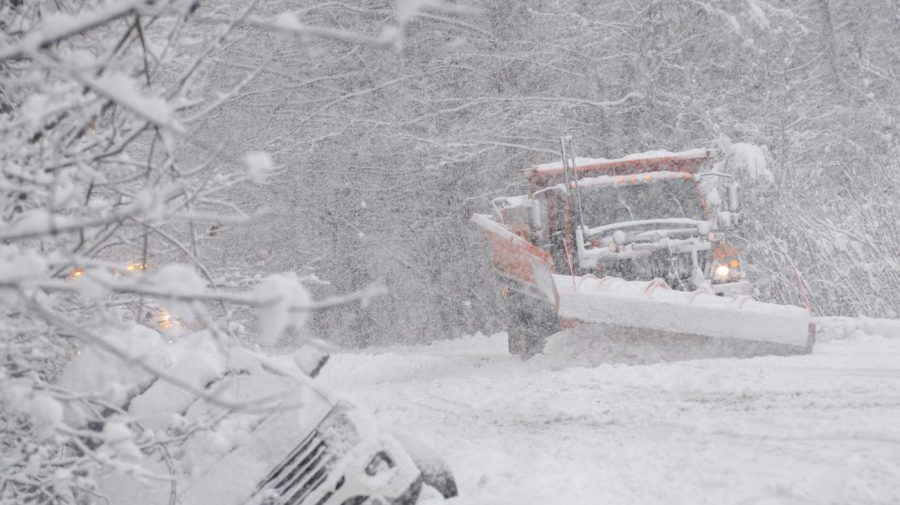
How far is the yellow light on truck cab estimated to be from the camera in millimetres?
10008

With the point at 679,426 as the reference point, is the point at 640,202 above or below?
above

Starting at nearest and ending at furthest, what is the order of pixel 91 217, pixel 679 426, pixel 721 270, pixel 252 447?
pixel 91 217, pixel 252 447, pixel 679 426, pixel 721 270

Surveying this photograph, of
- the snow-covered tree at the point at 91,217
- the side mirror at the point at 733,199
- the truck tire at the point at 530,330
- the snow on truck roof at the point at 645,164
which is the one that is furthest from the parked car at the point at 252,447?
the snow on truck roof at the point at 645,164

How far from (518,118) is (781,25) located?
6.49 metres

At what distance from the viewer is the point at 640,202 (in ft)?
35.0

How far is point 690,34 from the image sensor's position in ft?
59.8

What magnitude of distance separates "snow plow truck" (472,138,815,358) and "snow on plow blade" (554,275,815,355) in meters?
0.01

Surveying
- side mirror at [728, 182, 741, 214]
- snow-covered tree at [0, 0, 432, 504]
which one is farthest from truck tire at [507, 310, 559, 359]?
snow-covered tree at [0, 0, 432, 504]

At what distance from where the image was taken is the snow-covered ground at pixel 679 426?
4586 mm

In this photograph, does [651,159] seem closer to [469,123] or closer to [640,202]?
[640,202]

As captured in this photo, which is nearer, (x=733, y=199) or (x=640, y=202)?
(x=733, y=199)

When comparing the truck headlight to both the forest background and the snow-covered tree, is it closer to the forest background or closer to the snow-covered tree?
the snow-covered tree

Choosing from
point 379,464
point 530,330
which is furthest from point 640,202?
point 379,464

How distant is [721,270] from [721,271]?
0.01m
